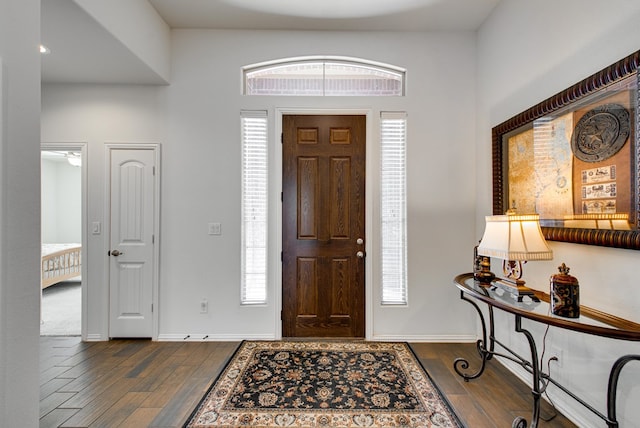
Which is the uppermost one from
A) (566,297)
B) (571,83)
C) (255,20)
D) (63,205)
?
(255,20)

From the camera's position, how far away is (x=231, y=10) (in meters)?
2.87

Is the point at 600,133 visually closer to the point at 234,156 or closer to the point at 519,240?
the point at 519,240

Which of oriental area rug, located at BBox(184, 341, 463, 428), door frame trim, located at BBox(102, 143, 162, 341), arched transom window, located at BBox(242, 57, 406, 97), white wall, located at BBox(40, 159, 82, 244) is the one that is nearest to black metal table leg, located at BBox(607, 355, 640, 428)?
oriental area rug, located at BBox(184, 341, 463, 428)

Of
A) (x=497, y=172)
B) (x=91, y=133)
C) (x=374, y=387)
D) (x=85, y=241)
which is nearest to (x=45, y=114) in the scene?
(x=91, y=133)

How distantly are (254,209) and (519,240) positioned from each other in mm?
2328

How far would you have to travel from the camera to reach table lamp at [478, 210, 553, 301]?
178 centimetres

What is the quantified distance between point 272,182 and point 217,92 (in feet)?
3.56

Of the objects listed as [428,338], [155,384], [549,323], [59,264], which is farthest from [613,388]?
Result: [59,264]

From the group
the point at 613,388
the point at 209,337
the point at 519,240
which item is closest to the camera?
the point at 613,388

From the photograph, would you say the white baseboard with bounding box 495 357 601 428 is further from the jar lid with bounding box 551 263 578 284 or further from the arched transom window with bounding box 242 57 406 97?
the arched transom window with bounding box 242 57 406 97

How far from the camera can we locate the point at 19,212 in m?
1.57

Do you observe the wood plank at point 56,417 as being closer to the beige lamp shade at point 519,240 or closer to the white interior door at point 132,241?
the white interior door at point 132,241

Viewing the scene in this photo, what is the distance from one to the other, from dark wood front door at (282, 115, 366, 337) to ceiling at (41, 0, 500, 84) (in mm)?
921

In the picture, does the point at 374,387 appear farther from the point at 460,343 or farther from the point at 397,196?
the point at 397,196
